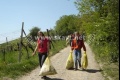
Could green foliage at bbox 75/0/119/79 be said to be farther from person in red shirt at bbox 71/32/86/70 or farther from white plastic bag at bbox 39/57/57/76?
white plastic bag at bbox 39/57/57/76

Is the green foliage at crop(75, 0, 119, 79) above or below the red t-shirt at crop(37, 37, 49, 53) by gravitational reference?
above

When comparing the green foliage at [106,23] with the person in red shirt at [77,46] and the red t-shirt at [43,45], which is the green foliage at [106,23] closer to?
the person in red shirt at [77,46]

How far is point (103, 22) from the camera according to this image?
1138 cm

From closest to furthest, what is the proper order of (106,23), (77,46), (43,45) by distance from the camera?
(106,23)
(43,45)
(77,46)

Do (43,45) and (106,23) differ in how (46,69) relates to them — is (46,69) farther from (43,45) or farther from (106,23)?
(106,23)

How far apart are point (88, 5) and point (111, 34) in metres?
2.46

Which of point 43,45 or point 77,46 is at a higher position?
point 43,45

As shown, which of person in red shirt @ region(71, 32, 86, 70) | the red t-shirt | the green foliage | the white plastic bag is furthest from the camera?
person in red shirt @ region(71, 32, 86, 70)

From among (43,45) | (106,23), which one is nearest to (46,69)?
(43,45)

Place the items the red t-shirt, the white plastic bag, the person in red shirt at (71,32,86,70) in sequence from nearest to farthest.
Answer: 1. the white plastic bag
2. the red t-shirt
3. the person in red shirt at (71,32,86,70)

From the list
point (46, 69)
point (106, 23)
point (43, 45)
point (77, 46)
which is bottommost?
point (46, 69)

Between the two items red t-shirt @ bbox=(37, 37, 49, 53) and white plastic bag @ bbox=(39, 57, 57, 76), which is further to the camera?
red t-shirt @ bbox=(37, 37, 49, 53)

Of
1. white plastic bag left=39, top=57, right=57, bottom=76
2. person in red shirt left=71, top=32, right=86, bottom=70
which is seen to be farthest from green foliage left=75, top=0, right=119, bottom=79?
white plastic bag left=39, top=57, right=57, bottom=76

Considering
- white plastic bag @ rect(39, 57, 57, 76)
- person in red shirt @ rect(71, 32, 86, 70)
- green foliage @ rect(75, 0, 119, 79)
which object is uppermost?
green foliage @ rect(75, 0, 119, 79)
